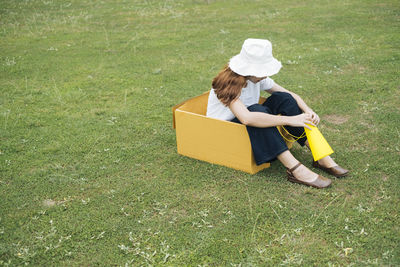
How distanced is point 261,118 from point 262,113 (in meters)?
0.05

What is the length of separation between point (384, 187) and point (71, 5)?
1019 cm

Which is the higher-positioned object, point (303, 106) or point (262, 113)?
point (262, 113)

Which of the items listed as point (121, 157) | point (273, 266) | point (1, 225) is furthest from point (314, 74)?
point (1, 225)

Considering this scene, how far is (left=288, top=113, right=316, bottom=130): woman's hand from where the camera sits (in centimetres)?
364

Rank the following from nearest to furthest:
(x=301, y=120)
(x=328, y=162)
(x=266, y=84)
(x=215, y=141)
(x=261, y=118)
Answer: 1. (x=261, y=118)
2. (x=301, y=120)
3. (x=328, y=162)
4. (x=215, y=141)
5. (x=266, y=84)

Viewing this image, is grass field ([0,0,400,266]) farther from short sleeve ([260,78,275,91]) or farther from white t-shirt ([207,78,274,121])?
short sleeve ([260,78,275,91])

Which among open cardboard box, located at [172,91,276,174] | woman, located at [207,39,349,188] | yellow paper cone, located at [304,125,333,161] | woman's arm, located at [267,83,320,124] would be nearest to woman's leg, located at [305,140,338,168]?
woman, located at [207,39,349,188]

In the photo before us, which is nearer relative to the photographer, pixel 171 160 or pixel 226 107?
pixel 226 107

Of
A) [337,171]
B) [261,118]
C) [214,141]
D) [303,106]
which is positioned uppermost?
[261,118]

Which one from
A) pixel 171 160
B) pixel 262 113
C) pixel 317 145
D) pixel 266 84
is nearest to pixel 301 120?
pixel 317 145

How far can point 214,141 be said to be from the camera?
3.93 m

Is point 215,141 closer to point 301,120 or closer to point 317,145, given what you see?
point 301,120

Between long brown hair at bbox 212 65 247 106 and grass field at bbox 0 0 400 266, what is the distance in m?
0.69

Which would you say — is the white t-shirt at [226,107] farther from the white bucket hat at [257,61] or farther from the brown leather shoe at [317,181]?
the brown leather shoe at [317,181]
